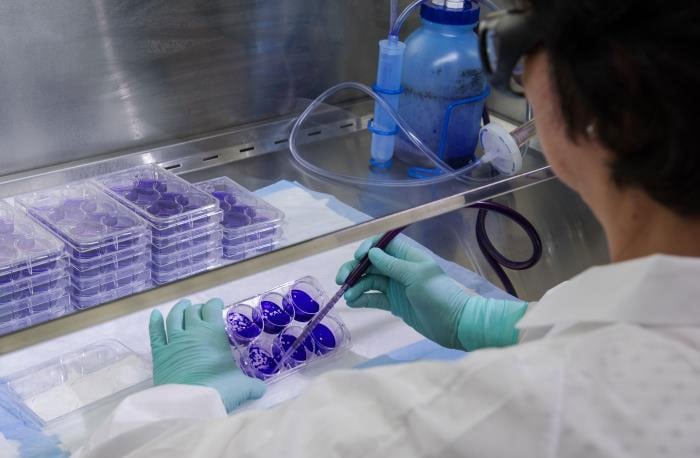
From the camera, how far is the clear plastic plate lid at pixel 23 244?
130 cm

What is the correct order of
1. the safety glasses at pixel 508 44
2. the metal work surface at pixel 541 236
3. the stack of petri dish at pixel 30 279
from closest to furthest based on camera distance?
the safety glasses at pixel 508 44 < the stack of petri dish at pixel 30 279 < the metal work surface at pixel 541 236

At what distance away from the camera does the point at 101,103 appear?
1.76m

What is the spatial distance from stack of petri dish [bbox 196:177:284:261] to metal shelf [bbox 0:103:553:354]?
0.28ft

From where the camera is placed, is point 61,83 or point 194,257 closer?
point 194,257

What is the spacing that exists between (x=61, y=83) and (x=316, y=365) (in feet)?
2.55

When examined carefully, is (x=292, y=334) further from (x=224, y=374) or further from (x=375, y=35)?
(x=375, y=35)

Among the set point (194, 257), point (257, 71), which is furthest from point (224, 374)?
point (257, 71)

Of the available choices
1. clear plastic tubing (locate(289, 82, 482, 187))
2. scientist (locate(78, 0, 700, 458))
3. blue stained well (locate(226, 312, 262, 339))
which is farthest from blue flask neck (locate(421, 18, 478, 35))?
scientist (locate(78, 0, 700, 458))

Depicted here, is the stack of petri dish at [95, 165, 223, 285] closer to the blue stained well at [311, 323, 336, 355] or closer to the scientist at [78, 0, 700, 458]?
the blue stained well at [311, 323, 336, 355]

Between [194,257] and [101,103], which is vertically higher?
[101,103]

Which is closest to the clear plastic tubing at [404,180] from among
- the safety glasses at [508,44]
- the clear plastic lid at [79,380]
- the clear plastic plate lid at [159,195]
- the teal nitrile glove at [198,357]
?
the clear plastic plate lid at [159,195]

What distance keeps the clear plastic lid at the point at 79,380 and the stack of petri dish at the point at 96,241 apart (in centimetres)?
19

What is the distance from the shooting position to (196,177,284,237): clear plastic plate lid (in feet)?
4.96

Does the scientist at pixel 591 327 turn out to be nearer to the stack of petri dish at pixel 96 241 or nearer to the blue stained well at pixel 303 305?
the stack of petri dish at pixel 96 241
